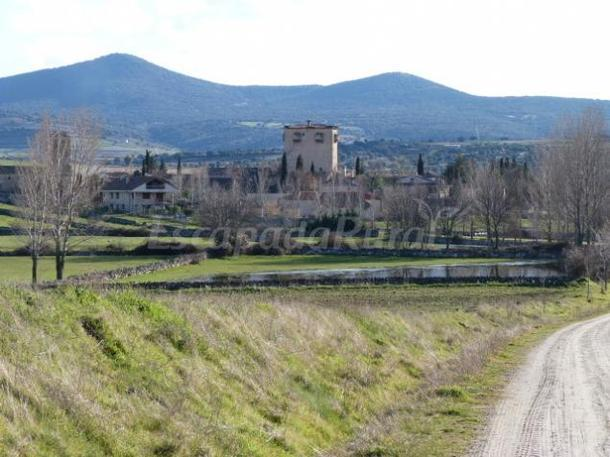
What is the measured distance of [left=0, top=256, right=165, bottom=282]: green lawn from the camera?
56.8 metres

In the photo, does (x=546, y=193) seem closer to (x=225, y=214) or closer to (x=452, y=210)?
(x=452, y=210)

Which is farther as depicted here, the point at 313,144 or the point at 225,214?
the point at 313,144

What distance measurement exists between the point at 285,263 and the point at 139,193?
166 ft

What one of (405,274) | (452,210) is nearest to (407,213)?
(452,210)

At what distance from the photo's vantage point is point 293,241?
80688mm

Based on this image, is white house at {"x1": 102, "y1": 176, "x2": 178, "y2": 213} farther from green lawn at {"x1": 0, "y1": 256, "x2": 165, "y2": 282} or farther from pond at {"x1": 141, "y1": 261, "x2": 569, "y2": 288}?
pond at {"x1": 141, "y1": 261, "x2": 569, "y2": 288}

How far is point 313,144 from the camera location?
15800 cm

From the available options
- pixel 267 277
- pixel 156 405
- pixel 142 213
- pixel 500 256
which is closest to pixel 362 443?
pixel 156 405

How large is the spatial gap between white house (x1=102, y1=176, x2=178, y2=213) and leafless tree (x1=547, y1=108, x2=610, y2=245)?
5150cm

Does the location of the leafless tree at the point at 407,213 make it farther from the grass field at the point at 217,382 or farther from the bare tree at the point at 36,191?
the grass field at the point at 217,382

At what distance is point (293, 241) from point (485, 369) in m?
60.0

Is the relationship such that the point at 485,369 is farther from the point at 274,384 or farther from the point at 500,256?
the point at 500,256

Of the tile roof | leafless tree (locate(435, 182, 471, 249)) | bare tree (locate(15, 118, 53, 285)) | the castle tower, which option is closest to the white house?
the tile roof

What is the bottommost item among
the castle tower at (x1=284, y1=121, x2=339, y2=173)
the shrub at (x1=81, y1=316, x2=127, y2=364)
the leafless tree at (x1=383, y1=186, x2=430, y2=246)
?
the leafless tree at (x1=383, y1=186, x2=430, y2=246)
